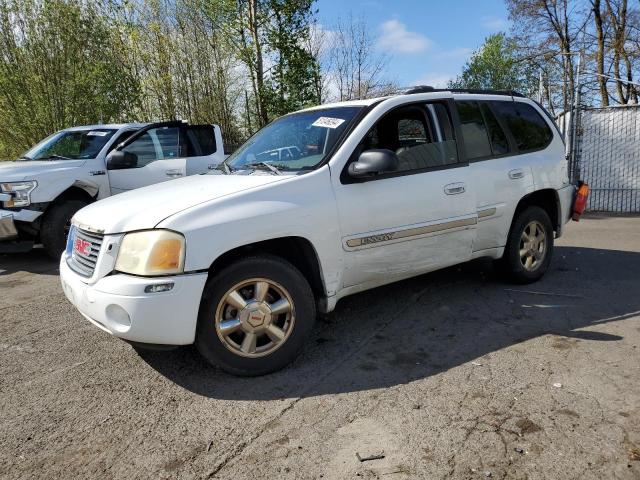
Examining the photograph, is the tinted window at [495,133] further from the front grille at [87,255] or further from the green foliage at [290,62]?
the green foliage at [290,62]

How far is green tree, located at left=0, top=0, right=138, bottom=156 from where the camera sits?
43.2ft

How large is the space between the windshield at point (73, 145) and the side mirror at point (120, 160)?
50cm

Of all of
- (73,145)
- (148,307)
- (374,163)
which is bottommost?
(148,307)

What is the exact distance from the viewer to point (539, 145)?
5.28 metres

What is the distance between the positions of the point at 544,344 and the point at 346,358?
147 cm

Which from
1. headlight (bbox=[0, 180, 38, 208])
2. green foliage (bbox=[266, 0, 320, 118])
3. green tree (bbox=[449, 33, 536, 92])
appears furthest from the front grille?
green tree (bbox=[449, 33, 536, 92])

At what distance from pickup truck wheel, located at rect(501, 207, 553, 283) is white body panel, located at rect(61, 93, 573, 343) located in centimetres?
23

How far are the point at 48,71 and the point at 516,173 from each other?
13.0m

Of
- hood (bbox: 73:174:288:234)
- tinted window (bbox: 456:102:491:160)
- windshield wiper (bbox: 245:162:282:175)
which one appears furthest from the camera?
tinted window (bbox: 456:102:491:160)

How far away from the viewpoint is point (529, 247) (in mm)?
5246

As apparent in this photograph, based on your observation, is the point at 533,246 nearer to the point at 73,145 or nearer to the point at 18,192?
the point at 18,192

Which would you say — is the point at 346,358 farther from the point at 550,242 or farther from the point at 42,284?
the point at 42,284

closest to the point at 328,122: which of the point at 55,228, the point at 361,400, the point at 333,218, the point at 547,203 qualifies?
the point at 333,218

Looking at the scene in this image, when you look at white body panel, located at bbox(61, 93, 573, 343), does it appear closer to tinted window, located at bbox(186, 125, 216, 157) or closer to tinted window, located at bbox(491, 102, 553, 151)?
tinted window, located at bbox(491, 102, 553, 151)
